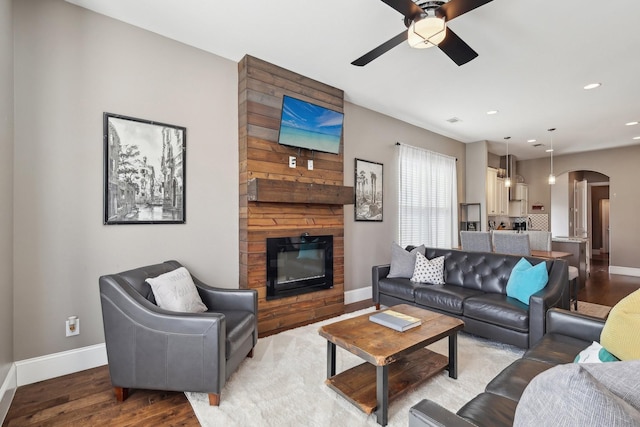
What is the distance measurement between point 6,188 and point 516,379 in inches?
128

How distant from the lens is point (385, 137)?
16.2 ft

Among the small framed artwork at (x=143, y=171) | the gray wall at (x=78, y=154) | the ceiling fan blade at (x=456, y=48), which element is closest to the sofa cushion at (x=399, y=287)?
the gray wall at (x=78, y=154)

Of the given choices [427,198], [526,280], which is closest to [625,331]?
[526,280]

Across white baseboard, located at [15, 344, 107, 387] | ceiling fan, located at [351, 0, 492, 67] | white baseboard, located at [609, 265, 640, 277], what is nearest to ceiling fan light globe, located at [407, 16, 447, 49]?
ceiling fan, located at [351, 0, 492, 67]

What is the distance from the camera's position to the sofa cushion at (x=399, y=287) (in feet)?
11.4

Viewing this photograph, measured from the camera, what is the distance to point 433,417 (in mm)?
998

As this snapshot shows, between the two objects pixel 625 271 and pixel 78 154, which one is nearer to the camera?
pixel 78 154

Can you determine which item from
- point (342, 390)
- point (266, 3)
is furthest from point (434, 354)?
point (266, 3)

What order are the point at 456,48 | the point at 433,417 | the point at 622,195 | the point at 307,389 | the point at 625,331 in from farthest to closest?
the point at 622,195, the point at 456,48, the point at 307,389, the point at 625,331, the point at 433,417

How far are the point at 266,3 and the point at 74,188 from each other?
6.92 feet

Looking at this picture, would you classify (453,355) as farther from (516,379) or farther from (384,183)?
(384,183)

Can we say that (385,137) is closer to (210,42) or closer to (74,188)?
(210,42)

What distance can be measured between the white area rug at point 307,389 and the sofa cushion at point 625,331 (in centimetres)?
94

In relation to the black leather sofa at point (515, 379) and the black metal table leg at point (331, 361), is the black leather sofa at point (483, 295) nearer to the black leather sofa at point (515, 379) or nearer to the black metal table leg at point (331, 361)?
the black leather sofa at point (515, 379)
